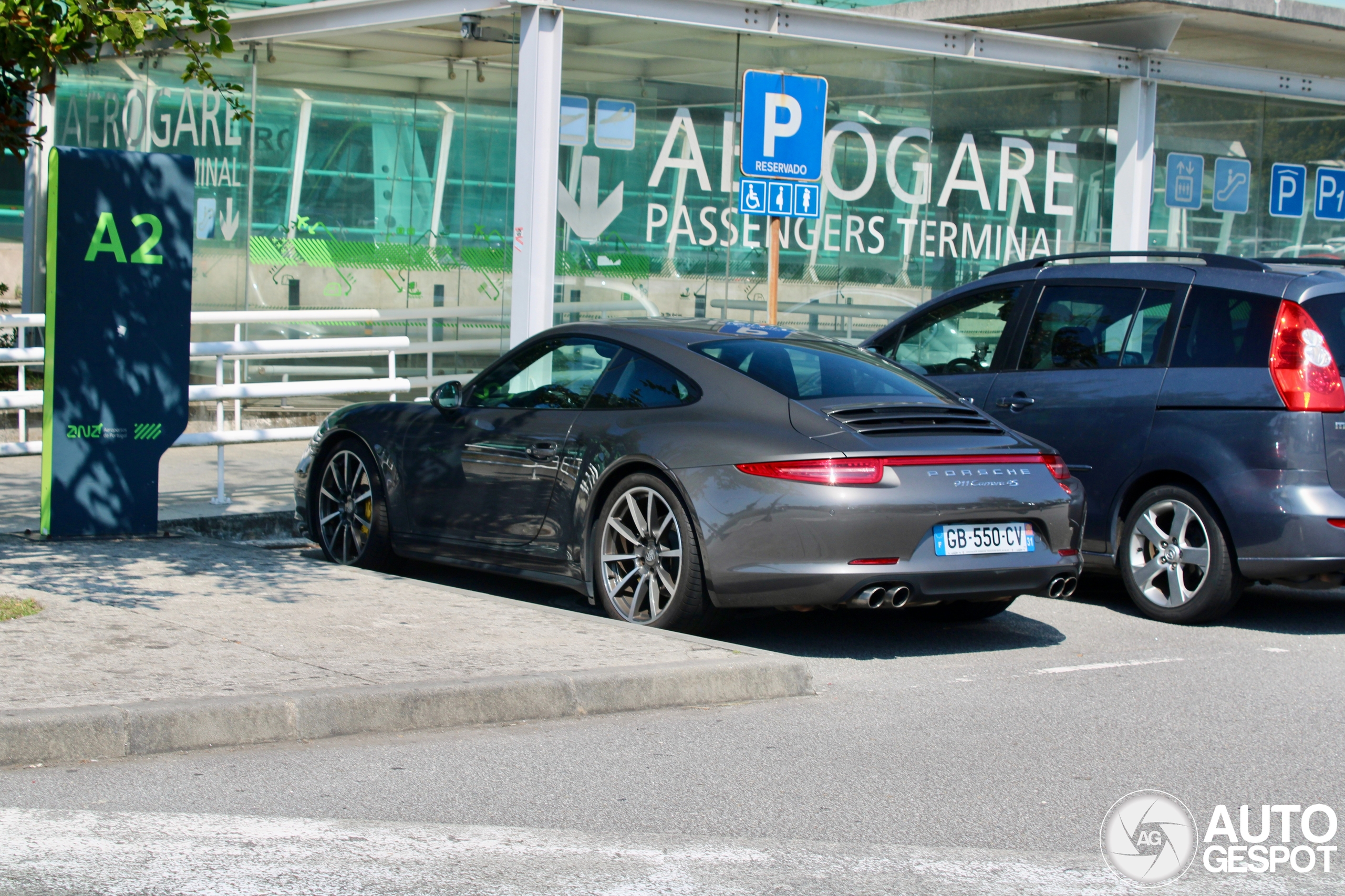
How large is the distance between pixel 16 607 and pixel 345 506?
229 centimetres

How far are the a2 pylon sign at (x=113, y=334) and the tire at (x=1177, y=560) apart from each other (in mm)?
5192

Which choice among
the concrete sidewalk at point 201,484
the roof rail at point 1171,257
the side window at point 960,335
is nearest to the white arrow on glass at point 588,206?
the concrete sidewalk at point 201,484

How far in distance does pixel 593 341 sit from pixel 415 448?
45.3 inches

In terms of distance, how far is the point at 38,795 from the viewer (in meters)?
4.62

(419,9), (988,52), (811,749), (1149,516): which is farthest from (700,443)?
(988,52)

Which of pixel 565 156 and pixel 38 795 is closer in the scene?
pixel 38 795

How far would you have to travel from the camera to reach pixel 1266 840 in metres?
4.46

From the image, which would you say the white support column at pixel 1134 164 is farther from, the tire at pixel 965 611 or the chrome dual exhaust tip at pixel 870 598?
the chrome dual exhaust tip at pixel 870 598

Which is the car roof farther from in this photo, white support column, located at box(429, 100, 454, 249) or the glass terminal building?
white support column, located at box(429, 100, 454, 249)

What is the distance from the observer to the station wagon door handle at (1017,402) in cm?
870

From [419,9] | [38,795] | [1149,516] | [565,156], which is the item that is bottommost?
[38,795]

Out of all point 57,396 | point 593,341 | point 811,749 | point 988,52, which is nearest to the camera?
point 811,749

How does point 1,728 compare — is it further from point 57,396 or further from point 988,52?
point 988,52

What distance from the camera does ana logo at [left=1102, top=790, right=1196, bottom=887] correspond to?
4207 millimetres
